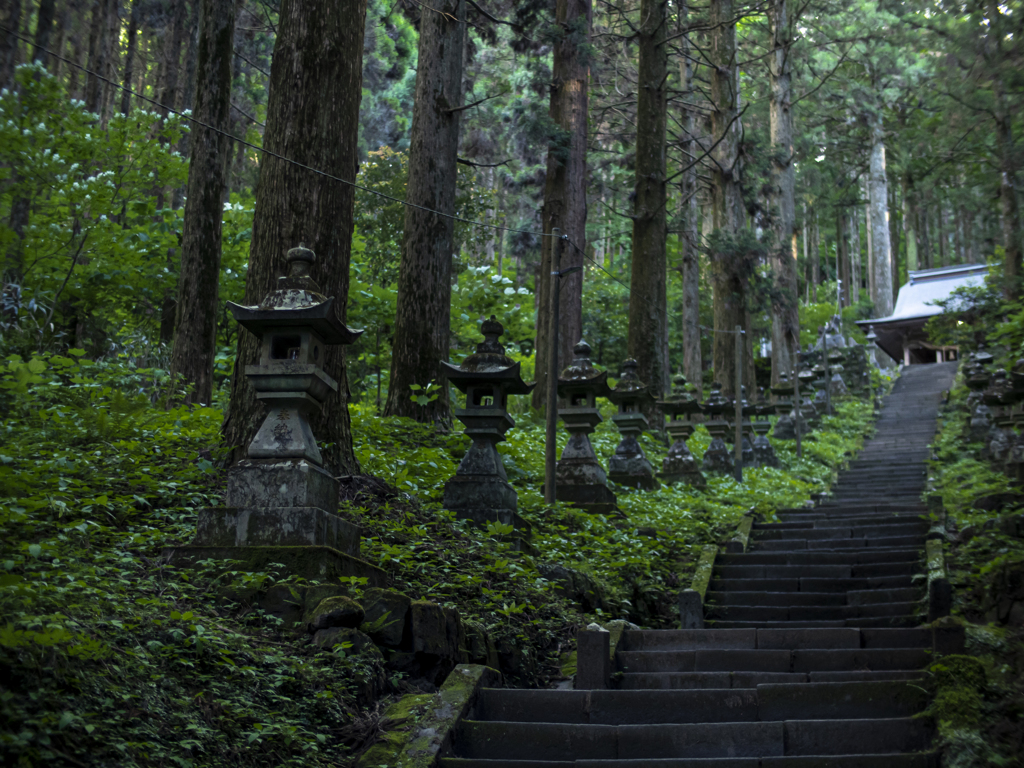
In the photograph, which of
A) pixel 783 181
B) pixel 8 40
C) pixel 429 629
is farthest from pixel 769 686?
pixel 783 181

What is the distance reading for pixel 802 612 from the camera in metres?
9.22

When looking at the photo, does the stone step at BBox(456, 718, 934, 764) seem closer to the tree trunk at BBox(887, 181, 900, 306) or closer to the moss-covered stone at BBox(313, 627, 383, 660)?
the moss-covered stone at BBox(313, 627, 383, 660)

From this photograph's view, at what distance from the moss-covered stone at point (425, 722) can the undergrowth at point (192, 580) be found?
0.53 ft

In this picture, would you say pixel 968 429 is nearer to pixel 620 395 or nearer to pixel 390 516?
pixel 620 395

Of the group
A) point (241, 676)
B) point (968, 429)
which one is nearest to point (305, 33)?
point (241, 676)

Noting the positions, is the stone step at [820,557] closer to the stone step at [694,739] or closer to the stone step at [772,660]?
the stone step at [772,660]

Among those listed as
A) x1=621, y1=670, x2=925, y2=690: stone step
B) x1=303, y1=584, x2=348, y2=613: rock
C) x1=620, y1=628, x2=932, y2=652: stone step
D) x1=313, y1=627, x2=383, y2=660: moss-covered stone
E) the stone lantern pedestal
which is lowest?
x1=621, y1=670, x2=925, y2=690: stone step

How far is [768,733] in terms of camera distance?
5.17 m

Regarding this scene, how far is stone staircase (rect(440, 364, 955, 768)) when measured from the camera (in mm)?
5082

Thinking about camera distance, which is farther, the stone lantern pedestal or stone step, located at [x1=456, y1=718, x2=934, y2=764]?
the stone lantern pedestal

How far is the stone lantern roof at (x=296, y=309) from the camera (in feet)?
20.3

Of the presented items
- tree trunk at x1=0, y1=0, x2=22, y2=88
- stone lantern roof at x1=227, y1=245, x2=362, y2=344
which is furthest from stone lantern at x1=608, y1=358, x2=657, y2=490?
tree trunk at x1=0, y1=0, x2=22, y2=88

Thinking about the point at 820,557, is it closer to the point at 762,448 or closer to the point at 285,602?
the point at 285,602

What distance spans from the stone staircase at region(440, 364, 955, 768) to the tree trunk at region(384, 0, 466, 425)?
15.2 ft
